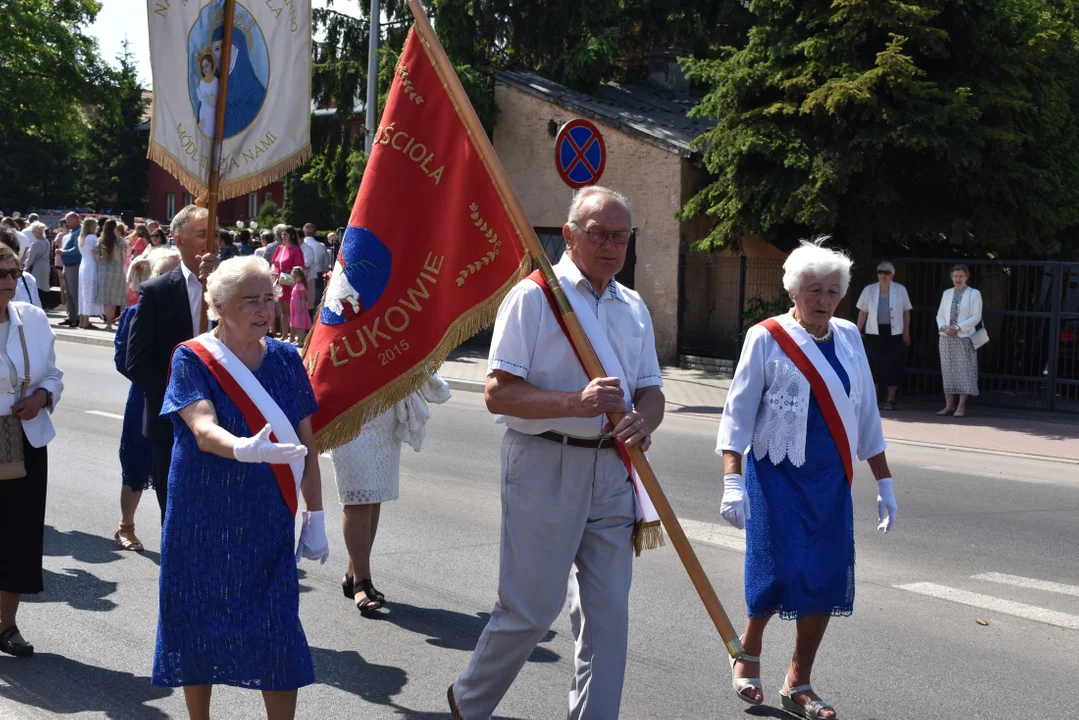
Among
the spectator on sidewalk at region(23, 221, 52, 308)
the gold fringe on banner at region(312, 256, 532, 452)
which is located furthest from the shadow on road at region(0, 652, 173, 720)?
the spectator on sidewalk at region(23, 221, 52, 308)

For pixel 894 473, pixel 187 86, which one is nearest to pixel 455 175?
pixel 187 86

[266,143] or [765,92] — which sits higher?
[765,92]

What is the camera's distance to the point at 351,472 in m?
6.45

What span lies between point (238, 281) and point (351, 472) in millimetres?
2408

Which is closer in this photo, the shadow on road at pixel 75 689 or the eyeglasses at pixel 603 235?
the eyeglasses at pixel 603 235

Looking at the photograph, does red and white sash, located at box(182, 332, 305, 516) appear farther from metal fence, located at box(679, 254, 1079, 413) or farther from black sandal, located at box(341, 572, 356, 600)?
metal fence, located at box(679, 254, 1079, 413)

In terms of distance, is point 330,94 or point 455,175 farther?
point 330,94

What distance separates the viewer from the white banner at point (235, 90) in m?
6.09

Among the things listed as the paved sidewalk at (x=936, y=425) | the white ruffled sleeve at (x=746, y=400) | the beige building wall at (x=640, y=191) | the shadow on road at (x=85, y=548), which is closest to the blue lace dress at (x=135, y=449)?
the shadow on road at (x=85, y=548)

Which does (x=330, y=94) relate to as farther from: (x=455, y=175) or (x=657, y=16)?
(x=455, y=175)

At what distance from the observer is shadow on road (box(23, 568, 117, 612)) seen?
257 inches

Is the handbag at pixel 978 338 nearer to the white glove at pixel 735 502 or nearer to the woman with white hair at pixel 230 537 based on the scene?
the white glove at pixel 735 502

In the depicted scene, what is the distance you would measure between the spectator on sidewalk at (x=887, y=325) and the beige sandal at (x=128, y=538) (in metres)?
11.0

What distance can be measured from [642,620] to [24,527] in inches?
113
